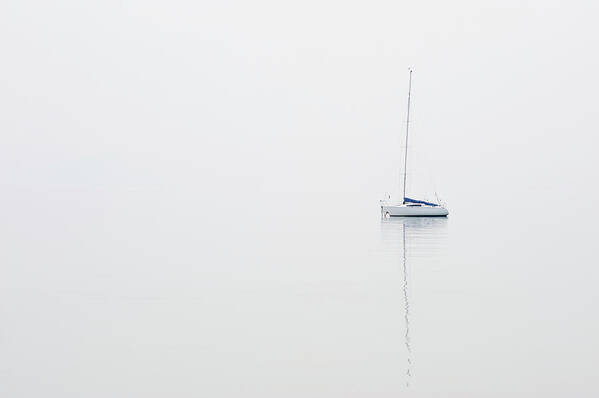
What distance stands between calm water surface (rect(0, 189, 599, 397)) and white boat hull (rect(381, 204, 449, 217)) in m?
20.0

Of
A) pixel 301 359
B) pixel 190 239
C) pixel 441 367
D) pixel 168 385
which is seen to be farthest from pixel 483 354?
pixel 190 239

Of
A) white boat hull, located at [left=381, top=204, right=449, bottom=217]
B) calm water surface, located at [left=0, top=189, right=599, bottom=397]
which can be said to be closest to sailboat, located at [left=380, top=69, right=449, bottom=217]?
white boat hull, located at [left=381, top=204, right=449, bottom=217]

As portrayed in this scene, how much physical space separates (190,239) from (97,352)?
159ft

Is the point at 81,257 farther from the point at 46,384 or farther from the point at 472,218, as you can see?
the point at 472,218

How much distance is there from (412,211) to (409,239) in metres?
22.3

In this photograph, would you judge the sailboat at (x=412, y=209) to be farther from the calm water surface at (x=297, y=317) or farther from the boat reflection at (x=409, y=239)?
the calm water surface at (x=297, y=317)

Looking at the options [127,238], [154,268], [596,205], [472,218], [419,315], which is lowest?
[419,315]

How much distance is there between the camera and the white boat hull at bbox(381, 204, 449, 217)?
101 meters

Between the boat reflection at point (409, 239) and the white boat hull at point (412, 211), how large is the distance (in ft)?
3.31

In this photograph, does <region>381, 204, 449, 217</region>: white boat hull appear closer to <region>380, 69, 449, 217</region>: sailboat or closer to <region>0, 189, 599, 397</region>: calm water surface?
<region>380, 69, 449, 217</region>: sailboat

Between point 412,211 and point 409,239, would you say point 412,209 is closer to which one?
point 412,211

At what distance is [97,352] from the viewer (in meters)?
31.8

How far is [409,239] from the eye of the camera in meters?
79.6

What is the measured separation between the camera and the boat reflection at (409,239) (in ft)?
186
